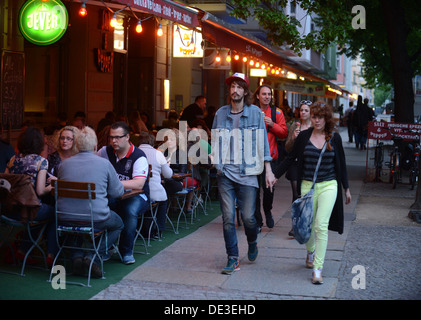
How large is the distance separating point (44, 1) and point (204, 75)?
12667 millimetres

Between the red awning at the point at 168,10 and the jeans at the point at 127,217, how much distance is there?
9.40ft

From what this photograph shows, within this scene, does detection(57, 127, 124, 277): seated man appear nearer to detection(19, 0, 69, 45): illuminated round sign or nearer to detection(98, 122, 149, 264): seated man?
detection(98, 122, 149, 264): seated man

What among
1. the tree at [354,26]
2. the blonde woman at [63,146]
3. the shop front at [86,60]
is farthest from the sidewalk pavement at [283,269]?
the tree at [354,26]

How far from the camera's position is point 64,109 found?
14.1m

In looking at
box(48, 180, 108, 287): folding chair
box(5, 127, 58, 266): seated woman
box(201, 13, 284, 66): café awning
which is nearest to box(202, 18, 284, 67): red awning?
box(201, 13, 284, 66): café awning

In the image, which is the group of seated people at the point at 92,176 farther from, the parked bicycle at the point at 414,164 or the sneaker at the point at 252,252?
the parked bicycle at the point at 414,164

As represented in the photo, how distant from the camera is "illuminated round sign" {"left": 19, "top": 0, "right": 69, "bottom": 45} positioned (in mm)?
10102

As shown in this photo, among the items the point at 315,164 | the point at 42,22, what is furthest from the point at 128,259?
the point at 42,22

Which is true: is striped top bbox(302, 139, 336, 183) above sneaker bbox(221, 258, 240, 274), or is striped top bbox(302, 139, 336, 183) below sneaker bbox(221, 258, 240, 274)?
above

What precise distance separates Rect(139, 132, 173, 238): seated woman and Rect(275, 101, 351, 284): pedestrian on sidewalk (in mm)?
2150

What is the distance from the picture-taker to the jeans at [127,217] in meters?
7.50
